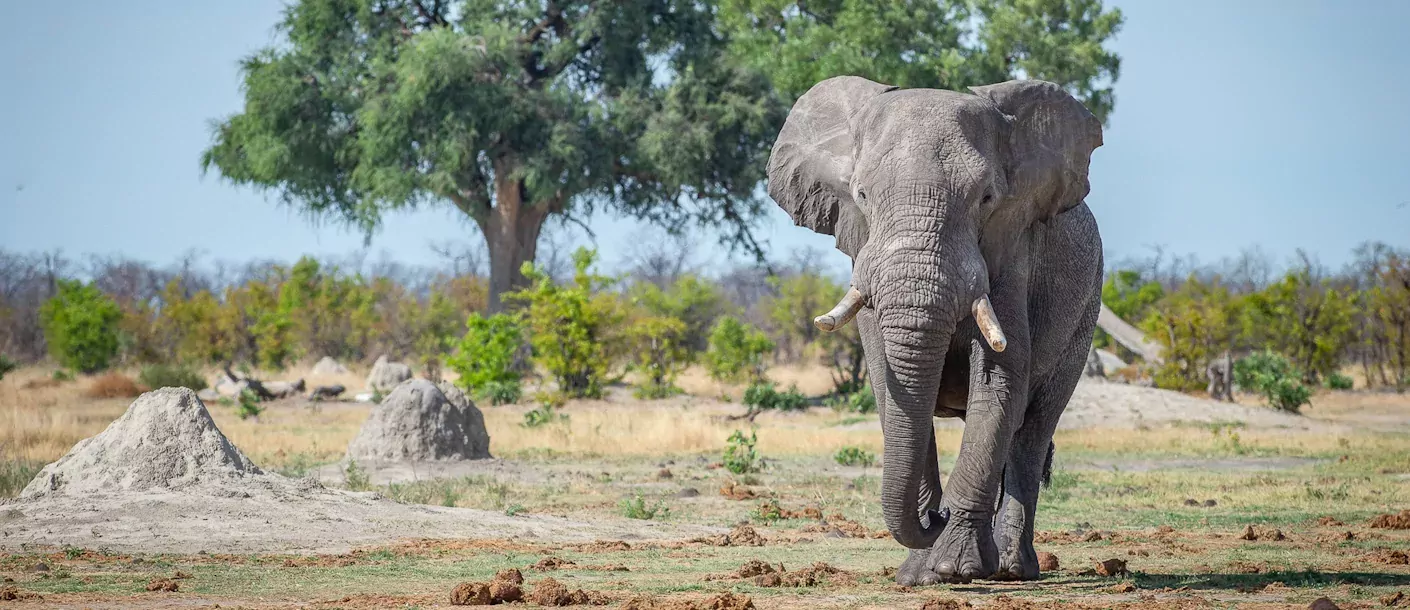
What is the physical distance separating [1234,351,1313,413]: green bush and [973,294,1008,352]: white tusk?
1975 centimetres

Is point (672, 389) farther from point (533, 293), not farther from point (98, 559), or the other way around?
point (98, 559)

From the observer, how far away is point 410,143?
32469 mm

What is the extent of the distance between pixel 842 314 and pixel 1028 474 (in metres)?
2.08

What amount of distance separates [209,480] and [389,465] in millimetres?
4815

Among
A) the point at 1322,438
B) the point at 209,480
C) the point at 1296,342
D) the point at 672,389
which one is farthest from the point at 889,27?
the point at 209,480

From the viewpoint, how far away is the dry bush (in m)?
30.6

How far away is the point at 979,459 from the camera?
7590 millimetres

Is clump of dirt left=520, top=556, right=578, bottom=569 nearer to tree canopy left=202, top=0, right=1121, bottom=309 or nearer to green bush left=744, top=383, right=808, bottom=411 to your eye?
green bush left=744, top=383, right=808, bottom=411

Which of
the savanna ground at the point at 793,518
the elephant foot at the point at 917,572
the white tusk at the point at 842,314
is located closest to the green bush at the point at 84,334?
the savanna ground at the point at 793,518

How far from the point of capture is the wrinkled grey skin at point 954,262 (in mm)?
7211

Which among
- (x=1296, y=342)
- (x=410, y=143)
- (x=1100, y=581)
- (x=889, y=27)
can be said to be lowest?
→ (x=1100, y=581)

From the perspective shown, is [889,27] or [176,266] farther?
[176,266]

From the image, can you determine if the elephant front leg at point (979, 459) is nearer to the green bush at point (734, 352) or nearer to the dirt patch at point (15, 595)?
the dirt patch at point (15, 595)

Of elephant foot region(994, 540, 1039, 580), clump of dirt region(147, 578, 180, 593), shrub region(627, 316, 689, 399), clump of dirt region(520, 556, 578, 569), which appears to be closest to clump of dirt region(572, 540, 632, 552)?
clump of dirt region(520, 556, 578, 569)
